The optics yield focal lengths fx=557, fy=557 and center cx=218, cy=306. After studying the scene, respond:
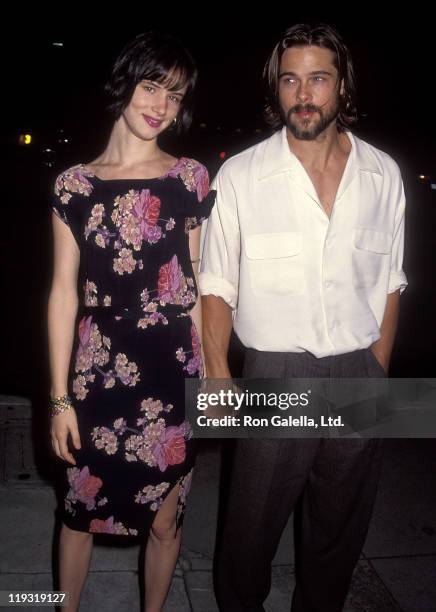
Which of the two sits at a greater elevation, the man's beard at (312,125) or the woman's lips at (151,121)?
the man's beard at (312,125)

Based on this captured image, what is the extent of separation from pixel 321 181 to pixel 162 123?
65 cm

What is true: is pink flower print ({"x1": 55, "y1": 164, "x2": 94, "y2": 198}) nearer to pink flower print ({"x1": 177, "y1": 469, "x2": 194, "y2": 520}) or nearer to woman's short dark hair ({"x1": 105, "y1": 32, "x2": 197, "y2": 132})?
woman's short dark hair ({"x1": 105, "y1": 32, "x2": 197, "y2": 132})

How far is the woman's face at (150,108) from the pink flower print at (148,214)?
0.76 ft

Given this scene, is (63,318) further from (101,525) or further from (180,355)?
(101,525)

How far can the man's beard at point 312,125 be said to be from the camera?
2.06 metres

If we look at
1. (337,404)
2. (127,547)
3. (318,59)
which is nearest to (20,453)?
(127,547)

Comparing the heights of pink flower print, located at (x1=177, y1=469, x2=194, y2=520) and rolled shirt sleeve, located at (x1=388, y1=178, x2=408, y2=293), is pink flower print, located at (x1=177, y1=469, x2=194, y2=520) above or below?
below

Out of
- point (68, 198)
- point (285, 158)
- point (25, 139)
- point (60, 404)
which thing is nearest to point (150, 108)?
point (68, 198)

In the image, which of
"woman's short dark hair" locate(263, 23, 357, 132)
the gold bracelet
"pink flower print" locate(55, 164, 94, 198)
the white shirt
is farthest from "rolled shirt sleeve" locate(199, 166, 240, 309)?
the gold bracelet

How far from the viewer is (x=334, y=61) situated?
2092 millimetres

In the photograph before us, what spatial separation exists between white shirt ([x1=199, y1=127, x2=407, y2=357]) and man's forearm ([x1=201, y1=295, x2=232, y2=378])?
0.13 feet

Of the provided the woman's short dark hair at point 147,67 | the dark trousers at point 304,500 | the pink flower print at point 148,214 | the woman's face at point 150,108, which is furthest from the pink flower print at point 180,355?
the woman's short dark hair at point 147,67

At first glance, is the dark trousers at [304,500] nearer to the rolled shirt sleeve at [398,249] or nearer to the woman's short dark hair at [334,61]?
the rolled shirt sleeve at [398,249]

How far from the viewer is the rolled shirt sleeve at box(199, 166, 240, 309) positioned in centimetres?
216
